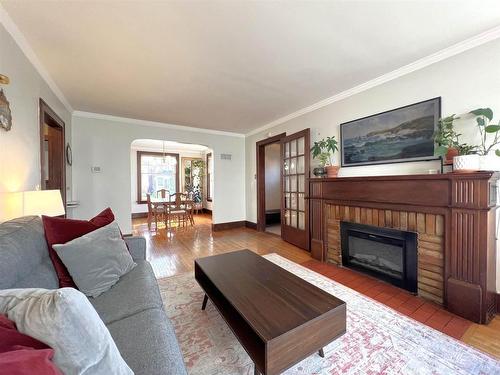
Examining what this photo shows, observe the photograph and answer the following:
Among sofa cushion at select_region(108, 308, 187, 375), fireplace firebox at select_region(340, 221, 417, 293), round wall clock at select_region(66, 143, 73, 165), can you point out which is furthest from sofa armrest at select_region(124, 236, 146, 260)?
round wall clock at select_region(66, 143, 73, 165)

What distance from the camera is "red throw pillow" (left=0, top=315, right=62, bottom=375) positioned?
437 mm

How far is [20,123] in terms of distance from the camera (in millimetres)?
1933

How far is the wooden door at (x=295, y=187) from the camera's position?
3604 millimetres

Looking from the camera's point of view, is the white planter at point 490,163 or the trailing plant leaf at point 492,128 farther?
the white planter at point 490,163

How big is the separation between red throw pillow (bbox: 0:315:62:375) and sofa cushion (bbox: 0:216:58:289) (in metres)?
0.69

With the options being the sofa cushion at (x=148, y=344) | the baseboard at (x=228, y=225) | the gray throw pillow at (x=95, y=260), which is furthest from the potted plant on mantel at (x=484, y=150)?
the baseboard at (x=228, y=225)

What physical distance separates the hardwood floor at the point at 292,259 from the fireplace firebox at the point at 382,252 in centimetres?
11

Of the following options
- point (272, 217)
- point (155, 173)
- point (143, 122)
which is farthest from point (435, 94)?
point (155, 173)

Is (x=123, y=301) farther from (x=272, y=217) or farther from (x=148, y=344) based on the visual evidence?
(x=272, y=217)

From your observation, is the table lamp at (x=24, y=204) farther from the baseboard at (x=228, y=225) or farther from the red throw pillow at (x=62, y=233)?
the baseboard at (x=228, y=225)

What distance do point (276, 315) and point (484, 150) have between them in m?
2.33

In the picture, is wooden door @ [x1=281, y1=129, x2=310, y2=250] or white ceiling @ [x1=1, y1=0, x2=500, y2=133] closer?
white ceiling @ [x1=1, y1=0, x2=500, y2=133]

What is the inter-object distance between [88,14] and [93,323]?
7.06ft

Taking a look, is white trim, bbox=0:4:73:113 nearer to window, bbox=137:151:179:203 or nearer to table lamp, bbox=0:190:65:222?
table lamp, bbox=0:190:65:222
